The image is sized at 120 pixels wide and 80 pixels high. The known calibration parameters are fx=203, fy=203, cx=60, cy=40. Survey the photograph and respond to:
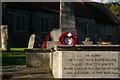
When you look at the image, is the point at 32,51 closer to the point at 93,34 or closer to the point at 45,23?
the point at 45,23

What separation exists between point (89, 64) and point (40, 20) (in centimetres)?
2305

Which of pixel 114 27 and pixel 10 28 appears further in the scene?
pixel 114 27

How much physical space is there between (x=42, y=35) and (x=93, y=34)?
8.89 metres

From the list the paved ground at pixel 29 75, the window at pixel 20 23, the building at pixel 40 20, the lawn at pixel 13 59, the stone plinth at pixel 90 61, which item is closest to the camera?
the stone plinth at pixel 90 61

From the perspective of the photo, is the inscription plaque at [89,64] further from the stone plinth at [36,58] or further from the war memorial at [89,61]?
the stone plinth at [36,58]

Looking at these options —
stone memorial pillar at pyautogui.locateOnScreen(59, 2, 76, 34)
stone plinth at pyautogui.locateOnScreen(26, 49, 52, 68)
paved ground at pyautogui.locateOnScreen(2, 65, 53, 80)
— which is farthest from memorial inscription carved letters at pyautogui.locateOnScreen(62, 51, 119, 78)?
stone plinth at pyautogui.locateOnScreen(26, 49, 52, 68)

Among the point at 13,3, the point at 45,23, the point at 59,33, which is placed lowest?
the point at 59,33

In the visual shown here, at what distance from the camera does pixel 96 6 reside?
1400 inches

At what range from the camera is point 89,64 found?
180 inches

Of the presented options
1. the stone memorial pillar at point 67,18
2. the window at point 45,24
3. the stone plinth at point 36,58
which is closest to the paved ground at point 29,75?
the stone plinth at point 36,58

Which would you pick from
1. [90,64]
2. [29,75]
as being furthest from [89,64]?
[29,75]

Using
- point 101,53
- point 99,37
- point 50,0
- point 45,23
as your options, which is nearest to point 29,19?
point 45,23

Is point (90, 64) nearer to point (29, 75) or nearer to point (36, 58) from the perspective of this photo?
point (29, 75)

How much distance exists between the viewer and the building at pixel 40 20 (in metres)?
24.8
